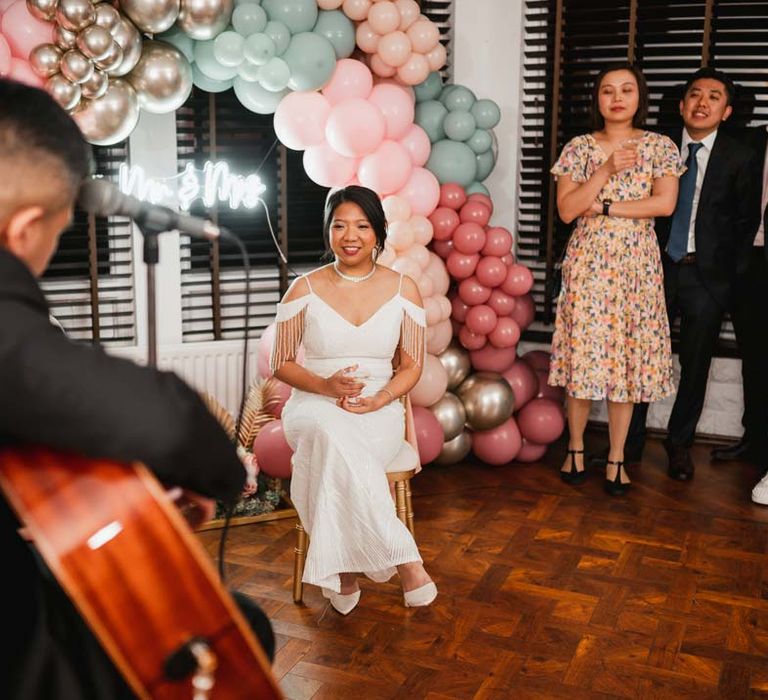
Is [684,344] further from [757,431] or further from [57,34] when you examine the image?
[57,34]

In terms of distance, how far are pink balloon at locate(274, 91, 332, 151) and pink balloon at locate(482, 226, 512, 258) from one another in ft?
3.13

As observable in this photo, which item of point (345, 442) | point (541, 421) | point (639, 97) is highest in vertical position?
point (639, 97)

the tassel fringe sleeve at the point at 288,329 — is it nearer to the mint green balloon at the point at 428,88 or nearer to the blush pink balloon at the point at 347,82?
the blush pink balloon at the point at 347,82

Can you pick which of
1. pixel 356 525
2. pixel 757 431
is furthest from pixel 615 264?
pixel 356 525

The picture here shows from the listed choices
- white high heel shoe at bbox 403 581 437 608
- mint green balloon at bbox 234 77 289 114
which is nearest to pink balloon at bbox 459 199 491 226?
mint green balloon at bbox 234 77 289 114

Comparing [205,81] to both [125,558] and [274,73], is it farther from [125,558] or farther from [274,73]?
[125,558]

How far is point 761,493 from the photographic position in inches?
168

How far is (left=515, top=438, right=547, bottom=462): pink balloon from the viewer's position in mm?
4824

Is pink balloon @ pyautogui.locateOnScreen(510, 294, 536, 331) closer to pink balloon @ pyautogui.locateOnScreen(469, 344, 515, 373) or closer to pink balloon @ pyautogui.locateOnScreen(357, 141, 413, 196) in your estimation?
pink balloon @ pyautogui.locateOnScreen(469, 344, 515, 373)

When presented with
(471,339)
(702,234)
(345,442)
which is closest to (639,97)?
(702,234)

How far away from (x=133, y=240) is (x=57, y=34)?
5.02 ft

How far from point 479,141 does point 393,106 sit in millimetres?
619

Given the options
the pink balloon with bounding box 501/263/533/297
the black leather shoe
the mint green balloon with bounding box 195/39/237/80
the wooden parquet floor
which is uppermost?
the mint green balloon with bounding box 195/39/237/80

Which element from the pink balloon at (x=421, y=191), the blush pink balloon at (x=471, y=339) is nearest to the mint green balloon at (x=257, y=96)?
the pink balloon at (x=421, y=191)
